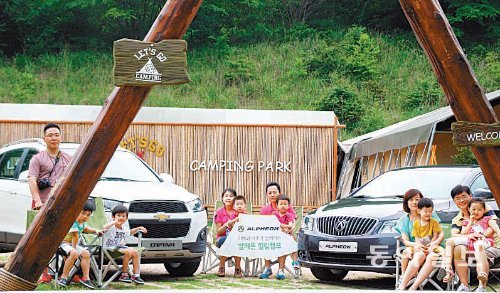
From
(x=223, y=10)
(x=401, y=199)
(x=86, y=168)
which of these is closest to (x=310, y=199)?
(x=401, y=199)

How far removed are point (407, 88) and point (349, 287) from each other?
2929cm

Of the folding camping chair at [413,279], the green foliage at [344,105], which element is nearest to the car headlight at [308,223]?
the folding camping chair at [413,279]

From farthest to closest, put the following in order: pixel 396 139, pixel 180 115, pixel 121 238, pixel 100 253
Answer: pixel 180 115, pixel 396 139, pixel 121 238, pixel 100 253

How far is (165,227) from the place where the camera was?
40.2ft

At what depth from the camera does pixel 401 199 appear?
1236 centimetres

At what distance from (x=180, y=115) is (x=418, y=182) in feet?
41.0

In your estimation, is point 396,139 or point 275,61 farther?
point 275,61

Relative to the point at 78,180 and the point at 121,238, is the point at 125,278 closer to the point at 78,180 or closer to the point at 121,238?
the point at 121,238

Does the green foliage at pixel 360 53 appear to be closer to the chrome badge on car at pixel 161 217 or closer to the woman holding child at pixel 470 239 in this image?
the chrome badge on car at pixel 161 217

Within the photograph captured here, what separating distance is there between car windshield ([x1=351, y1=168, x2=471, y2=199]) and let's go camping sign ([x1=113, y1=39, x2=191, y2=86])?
5213mm

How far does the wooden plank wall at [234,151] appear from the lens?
901 inches

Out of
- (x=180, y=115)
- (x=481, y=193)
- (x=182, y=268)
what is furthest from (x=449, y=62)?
(x=180, y=115)

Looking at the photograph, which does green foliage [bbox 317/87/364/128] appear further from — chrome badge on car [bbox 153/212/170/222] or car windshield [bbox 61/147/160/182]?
chrome badge on car [bbox 153/212/170/222]

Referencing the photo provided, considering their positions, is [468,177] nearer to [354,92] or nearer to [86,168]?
[86,168]
